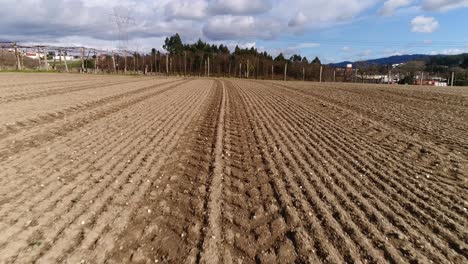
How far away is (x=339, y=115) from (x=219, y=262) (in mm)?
13993

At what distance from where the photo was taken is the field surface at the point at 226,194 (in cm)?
471

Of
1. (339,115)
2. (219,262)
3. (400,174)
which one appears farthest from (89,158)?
(339,115)

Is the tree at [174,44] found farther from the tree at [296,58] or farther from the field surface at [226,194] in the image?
the field surface at [226,194]

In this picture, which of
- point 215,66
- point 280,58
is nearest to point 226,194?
point 215,66

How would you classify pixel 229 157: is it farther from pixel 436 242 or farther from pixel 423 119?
pixel 423 119

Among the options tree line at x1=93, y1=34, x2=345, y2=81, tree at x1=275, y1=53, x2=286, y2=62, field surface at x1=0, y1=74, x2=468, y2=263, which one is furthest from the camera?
tree at x1=275, y1=53, x2=286, y2=62

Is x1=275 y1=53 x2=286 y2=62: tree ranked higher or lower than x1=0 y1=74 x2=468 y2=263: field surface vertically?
higher

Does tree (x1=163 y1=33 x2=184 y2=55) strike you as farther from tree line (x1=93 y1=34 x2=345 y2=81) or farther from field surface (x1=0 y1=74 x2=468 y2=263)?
field surface (x1=0 y1=74 x2=468 y2=263)

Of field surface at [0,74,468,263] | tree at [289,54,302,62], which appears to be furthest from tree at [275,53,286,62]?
field surface at [0,74,468,263]

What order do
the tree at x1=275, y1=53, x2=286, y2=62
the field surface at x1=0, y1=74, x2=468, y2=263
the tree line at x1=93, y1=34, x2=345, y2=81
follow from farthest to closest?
the tree at x1=275, y1=53, x2=286, y2=62, the tree line at x1=93, y1=34, x2=345, y2=81, the field surface at x1=0, y1=74, x2=468, y2=263

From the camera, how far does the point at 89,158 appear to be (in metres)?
8.37

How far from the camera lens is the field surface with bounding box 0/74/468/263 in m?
4.71

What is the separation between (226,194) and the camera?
6.58m

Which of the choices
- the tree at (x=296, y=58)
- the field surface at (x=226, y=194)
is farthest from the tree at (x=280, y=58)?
the field surface at (x=226, y=194)
